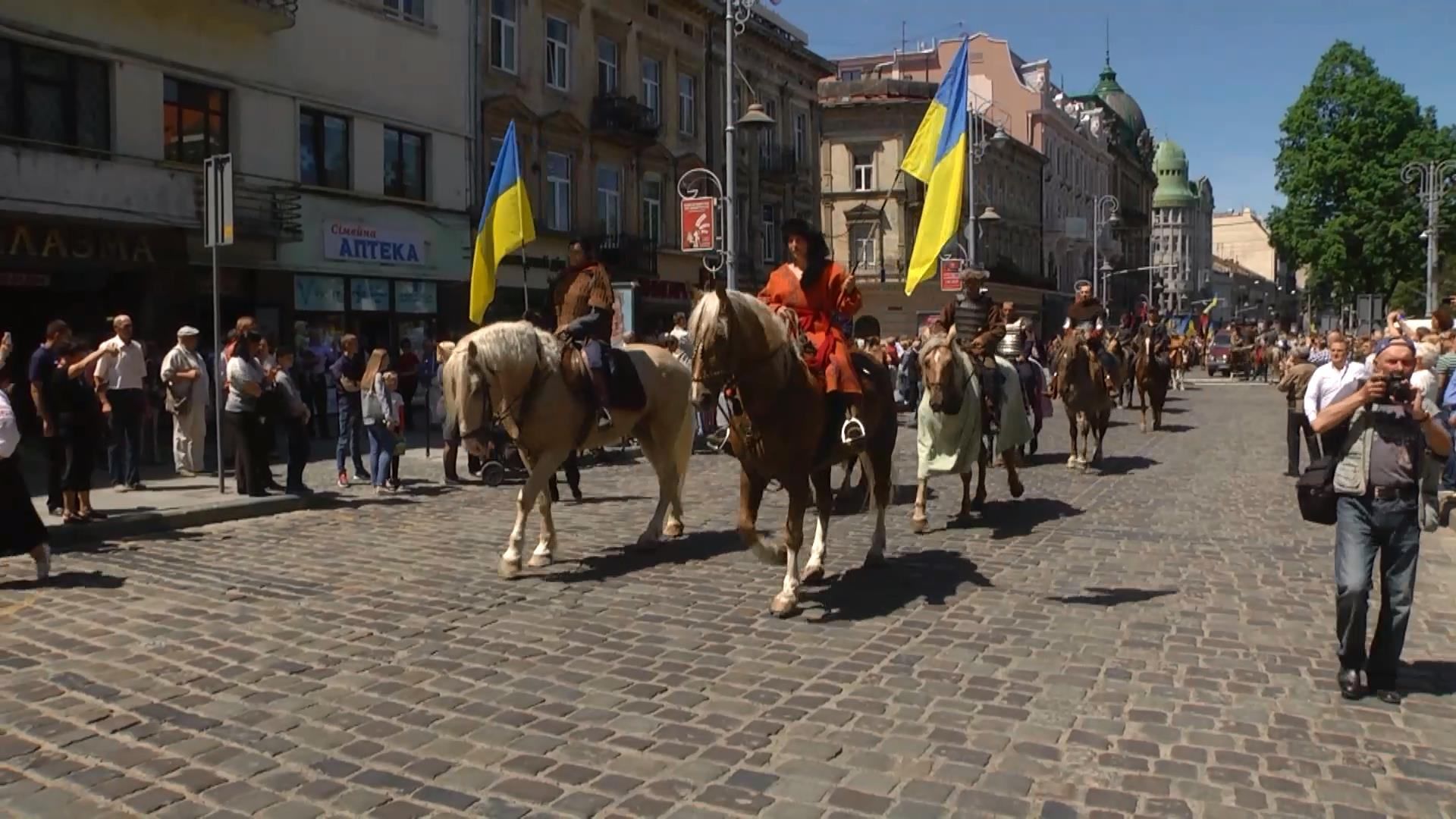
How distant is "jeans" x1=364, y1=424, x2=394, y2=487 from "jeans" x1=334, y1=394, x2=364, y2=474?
0.54 metres

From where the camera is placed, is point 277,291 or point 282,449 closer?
point 282,449

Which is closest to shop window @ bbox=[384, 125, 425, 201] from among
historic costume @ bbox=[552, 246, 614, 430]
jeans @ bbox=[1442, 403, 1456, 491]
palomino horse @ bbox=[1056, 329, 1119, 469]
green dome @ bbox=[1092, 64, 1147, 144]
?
palomino horse @ bbox=[1056, 329, 1119, 469]

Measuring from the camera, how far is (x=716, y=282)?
22.4 ft

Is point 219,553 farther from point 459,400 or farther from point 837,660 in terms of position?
point 837,660

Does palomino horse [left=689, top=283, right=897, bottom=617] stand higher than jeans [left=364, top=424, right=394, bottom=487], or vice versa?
palomino horse [left=689, top=283, right=897, bottom=617]

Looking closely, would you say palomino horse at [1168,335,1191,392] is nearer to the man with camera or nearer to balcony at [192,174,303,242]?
balcony at [192,174,303,242]

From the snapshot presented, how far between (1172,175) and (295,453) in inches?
5162

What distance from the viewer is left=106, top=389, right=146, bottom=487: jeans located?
41.7ft

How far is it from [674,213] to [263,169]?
14976 millimetres

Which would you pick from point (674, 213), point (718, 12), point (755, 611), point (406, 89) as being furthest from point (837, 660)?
point (718, 12)

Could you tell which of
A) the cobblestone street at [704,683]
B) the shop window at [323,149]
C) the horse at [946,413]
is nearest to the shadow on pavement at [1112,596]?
the cobblestone street at [704,683]

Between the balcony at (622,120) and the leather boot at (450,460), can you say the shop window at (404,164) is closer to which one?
the balcony at (622,120)

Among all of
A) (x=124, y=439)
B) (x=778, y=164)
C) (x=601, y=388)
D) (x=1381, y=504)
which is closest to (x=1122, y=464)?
(x=601, y=388)

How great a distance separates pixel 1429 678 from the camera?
5.98 meters
